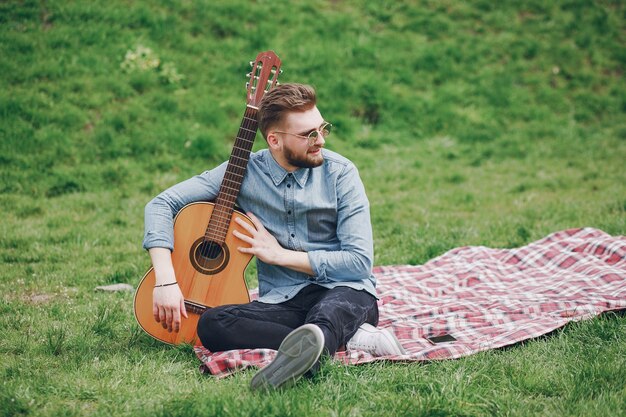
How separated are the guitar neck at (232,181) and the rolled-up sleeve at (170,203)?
0.44ft

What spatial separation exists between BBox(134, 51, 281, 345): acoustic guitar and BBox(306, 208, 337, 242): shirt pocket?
40cm

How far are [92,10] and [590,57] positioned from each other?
32.3ft

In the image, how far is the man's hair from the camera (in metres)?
4.13

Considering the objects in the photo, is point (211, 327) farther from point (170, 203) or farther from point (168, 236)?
point (170, 203)

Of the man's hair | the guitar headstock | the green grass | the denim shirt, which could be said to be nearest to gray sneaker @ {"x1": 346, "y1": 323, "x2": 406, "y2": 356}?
the green grass

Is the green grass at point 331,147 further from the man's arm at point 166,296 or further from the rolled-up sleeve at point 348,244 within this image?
the rolled-up sleeve at point 348,244

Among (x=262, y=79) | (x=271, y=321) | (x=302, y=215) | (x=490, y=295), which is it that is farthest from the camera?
(x=490, y=295)

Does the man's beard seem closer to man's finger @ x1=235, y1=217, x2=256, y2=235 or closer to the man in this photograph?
the man

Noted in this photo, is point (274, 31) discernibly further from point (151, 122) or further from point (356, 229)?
point (356, 229)

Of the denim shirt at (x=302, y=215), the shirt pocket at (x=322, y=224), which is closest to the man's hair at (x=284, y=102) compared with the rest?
the denim shirt at (x=302, y=215)

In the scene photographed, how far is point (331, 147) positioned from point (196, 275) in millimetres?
6576

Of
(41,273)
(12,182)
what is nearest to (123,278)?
(41,273)

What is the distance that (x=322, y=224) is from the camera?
4.34 meters

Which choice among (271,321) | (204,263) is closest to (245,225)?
(204,263)
